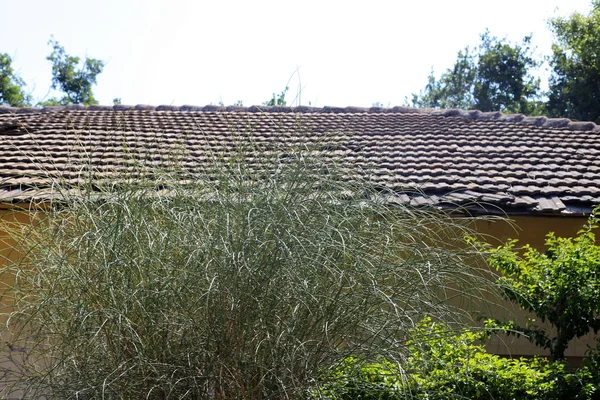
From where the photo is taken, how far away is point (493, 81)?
37.2m

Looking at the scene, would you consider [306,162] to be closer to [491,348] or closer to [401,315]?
[401,315]

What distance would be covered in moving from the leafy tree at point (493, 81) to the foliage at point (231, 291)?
100 feet

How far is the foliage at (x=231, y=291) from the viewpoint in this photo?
4.21 meters

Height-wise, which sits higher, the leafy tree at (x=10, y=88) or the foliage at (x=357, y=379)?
the leafy tree at (x=10, y=88)

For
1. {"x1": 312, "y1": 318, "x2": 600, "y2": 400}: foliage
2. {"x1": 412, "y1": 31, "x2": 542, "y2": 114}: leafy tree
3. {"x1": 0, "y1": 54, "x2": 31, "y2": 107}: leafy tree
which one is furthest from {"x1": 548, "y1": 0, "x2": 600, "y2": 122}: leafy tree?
{"x1": 312, "y1": 318, "x2": 600, "y2": 400}: foliage

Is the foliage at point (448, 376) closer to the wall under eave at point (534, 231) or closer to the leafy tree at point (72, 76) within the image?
the wall under eave at point (534, 231)

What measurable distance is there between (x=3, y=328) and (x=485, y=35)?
3700cm

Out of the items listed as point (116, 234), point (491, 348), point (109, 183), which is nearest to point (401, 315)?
point (116, 234)

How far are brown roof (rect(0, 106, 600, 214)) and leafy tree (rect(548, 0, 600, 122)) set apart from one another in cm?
1467

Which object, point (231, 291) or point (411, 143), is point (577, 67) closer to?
point (411, 143)

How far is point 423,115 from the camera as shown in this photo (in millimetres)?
14258

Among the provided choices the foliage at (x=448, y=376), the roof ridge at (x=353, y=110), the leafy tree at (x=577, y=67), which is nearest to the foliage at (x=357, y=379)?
the foliage at (x=448, y=376)

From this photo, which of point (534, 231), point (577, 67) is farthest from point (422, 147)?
point (577, 67)

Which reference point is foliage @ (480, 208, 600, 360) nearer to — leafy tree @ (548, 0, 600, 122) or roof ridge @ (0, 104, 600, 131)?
roof ridge @ (0, 104, 600, 131)
